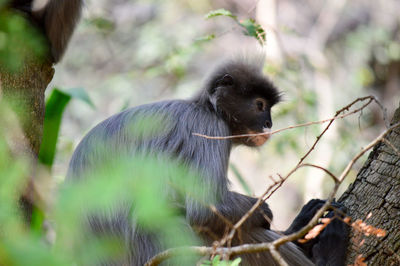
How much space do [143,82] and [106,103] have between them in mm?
1210

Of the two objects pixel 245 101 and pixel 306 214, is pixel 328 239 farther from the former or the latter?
pixel 245 101

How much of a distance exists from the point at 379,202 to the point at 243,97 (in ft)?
5.46

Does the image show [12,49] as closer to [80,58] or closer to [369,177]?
[369,177]

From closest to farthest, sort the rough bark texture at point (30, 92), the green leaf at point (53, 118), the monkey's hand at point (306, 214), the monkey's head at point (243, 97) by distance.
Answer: the rough bark texture at point (30, 92), the monkey's hand at point (306, 214), the monkey's head at point (243, 97), the green leaf at point (53, 118)

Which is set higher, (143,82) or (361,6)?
(361,6)

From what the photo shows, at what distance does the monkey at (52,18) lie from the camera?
3.71 metres

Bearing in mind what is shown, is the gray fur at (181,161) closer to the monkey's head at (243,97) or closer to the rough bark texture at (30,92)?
the monkey's head at (243,97)

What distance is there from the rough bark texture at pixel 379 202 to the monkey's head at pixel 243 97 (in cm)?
125

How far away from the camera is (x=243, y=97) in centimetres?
397

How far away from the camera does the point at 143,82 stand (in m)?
11.6

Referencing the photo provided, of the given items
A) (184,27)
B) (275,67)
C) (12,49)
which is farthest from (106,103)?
(12,49)

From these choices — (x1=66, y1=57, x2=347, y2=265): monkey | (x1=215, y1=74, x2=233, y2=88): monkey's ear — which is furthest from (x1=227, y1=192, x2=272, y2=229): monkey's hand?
(x1=215, y1=74, x2=233, y2=88): monkey's ear

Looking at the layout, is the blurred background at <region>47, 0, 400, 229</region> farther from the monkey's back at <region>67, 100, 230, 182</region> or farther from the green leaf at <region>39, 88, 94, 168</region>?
the monkey's back at <region>67, 100, 230, 182</region>

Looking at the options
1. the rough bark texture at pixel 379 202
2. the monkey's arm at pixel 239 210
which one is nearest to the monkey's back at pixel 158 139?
the monkey's arm at pixel 239 210
